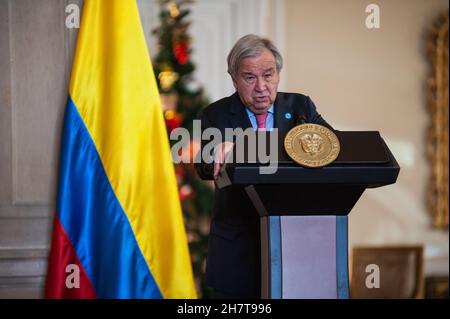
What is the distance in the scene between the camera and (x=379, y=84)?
5.53m

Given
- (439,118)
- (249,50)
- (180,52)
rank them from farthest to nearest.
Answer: (439,118), (180,52), (249,50)

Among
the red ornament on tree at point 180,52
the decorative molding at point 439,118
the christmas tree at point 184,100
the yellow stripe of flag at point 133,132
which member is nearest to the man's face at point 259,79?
the yellow stripe of flag at point 133,132

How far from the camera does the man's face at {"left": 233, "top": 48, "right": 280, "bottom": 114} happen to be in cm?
245

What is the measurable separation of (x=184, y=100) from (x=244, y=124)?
2.33m

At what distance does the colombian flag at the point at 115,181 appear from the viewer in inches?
122

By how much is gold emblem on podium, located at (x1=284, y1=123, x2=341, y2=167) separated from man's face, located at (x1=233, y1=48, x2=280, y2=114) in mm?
298

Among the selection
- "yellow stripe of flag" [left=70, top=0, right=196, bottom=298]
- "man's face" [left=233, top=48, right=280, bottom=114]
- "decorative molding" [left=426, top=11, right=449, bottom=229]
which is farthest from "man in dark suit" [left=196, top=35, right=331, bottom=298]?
"decorative molding" [left=426, top=11, right=449, bottom=229]

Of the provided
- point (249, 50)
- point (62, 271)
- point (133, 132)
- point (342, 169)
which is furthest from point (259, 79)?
point (62, 271)

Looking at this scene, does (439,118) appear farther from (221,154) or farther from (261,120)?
(221,154)

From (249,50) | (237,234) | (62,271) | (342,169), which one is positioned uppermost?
(249,50)

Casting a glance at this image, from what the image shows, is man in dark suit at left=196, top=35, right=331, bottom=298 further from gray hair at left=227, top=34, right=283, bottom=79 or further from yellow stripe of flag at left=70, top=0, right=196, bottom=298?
yellow stripe of flag at left=70, top=0, right=196, bottom=298

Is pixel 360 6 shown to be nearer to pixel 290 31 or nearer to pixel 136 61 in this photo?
pixel 290 31

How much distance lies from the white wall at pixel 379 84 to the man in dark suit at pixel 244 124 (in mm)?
2899

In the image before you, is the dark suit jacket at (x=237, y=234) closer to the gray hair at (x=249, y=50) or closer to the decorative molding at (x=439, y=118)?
the gray hair at (x=249, y=50)
